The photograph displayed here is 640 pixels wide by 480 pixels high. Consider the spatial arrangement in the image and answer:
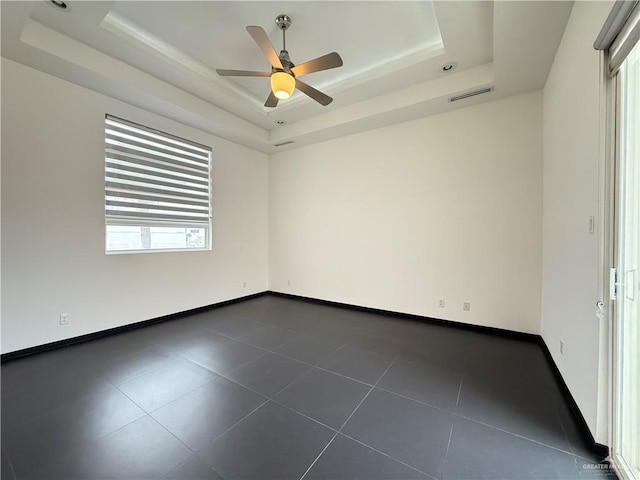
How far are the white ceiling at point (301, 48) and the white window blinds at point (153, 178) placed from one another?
435mm

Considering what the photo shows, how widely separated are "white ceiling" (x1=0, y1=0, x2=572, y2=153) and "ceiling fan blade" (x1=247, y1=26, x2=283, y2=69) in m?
0.46

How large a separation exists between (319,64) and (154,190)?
280cm

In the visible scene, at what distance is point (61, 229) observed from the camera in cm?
278

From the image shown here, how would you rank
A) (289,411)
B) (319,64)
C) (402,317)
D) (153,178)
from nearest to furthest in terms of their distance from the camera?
(289,411), (319,64), (153,178), (402,317)

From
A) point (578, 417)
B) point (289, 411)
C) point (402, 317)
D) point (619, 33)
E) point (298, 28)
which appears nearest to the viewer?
point (619, 33)

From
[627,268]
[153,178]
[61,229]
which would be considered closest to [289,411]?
[627,268]

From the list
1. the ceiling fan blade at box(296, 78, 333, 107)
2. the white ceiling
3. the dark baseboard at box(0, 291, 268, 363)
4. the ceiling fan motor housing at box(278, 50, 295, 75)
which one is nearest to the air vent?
the white ceiling

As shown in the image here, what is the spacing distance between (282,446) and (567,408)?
2024 mm

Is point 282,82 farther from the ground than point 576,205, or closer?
farther from the ground

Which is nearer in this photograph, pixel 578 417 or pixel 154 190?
pixel 578 417

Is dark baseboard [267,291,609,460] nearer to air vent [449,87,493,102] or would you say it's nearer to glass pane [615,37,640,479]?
glass pane [615,37,640,479]

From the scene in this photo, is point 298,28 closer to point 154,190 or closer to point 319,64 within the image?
point 319,64

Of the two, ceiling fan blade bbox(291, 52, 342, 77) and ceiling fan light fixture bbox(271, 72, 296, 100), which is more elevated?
ceiling fan blade bbox(291, 52, 342, 77)

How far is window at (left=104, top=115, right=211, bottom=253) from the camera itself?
3.19m
